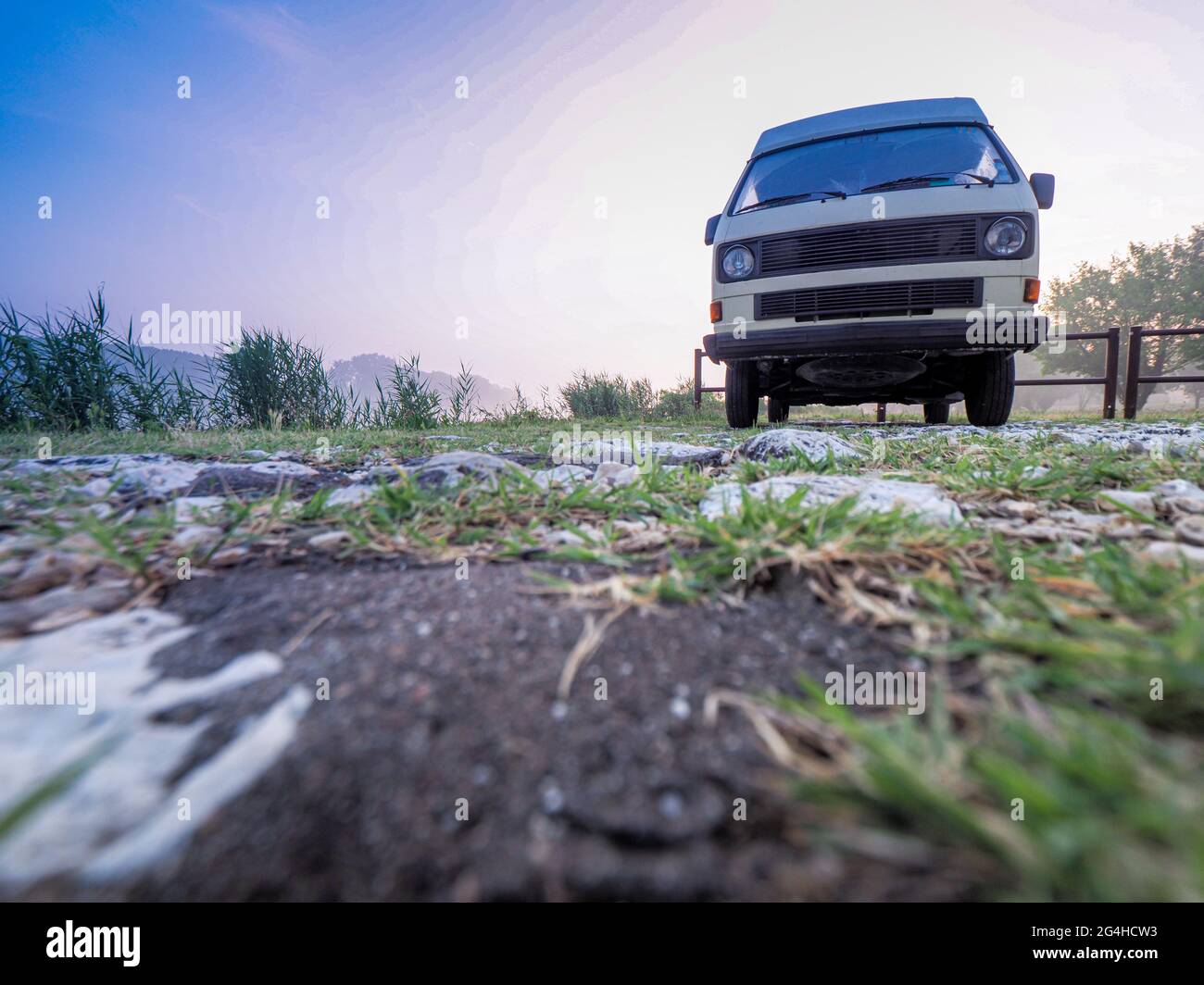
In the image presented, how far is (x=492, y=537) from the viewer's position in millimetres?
1328

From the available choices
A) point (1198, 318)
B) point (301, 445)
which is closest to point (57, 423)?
point (301, 445)

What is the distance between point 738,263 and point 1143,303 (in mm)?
33116

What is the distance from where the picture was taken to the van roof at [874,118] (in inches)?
166

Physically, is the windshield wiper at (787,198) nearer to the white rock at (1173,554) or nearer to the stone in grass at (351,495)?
the white rock at (1173,554)

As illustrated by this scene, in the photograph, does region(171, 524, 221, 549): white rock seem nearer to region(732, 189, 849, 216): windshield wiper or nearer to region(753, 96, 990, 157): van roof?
region(732, 189, 849, 216): windshield wiper

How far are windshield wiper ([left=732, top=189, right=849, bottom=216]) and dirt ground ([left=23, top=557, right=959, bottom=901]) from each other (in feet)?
13.2

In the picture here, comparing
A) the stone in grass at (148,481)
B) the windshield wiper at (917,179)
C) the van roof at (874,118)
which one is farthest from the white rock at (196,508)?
the van roof at (874,118)

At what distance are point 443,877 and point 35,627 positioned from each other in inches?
36.4

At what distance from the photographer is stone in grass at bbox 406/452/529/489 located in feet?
5.69

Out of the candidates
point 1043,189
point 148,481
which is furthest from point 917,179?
point 148,481

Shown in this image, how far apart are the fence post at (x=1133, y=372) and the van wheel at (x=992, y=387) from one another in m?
5.66

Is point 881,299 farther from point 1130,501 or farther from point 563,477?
point 563,477

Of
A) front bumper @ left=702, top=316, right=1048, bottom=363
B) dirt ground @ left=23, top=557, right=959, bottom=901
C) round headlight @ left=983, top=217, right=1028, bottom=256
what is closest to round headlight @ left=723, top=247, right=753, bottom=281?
front bumper @ left=702, top=316, right=1048, bottom=363
